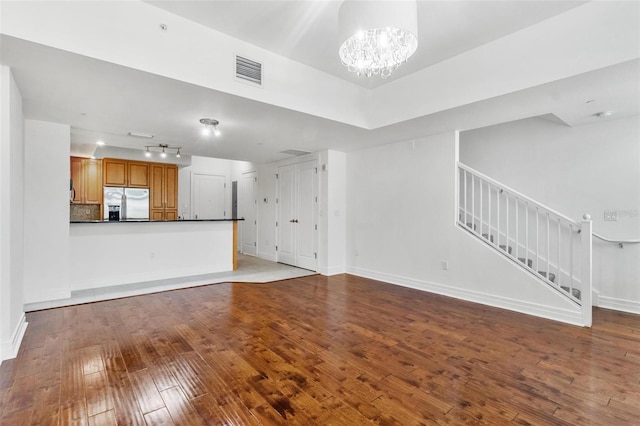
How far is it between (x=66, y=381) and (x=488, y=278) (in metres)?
4.58

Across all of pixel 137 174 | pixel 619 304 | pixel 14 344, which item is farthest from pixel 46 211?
pixel 619 304

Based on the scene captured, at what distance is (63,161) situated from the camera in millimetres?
4047

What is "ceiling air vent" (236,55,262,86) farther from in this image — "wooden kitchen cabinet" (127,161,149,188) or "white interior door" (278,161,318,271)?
"wooden kitchen cabinet" (127,161,149,188)

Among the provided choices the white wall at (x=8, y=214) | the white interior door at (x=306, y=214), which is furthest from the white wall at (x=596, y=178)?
the white wall at (x=8, y=214)

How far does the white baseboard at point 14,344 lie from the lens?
2.47 m

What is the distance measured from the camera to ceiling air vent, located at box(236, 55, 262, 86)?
10.3ft

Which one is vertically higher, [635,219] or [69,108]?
[69,108]

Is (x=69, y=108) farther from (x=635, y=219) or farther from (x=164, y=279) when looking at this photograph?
(x=635, y=219)

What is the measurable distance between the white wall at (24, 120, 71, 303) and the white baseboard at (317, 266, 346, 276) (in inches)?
156

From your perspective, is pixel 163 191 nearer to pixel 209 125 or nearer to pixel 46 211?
pixel 46 211

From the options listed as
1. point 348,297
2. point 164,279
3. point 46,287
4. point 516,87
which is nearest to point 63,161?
point 46,287

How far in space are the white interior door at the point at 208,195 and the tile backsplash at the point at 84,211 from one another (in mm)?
2373

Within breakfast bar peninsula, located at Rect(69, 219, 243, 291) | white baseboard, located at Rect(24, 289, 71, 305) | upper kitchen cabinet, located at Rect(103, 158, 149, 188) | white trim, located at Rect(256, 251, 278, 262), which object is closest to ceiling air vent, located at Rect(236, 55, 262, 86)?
breakfast bar peninsula, located at Rect(69, 219, 243, 291)

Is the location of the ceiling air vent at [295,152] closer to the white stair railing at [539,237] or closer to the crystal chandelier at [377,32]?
the white stair railing at [539,237]
